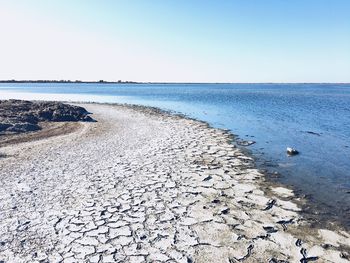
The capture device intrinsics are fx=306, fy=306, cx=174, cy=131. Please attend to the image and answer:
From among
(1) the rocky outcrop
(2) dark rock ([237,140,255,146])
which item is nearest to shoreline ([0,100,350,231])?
(2) dark rock ([237,140,255,146])

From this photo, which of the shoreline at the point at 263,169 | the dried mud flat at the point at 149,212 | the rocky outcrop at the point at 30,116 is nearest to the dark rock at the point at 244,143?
the shoreline at the point at 263,169

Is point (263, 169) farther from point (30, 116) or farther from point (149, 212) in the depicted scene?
point (30, 116)

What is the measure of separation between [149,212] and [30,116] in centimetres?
1779

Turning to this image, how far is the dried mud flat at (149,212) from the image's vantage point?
17.9 ft

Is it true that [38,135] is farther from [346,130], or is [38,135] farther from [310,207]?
[346,130]

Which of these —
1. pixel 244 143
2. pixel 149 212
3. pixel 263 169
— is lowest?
pixel 244 143

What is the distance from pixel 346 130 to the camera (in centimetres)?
2134

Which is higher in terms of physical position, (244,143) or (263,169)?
(263,169)

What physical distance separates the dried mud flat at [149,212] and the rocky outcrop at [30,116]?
6252mm

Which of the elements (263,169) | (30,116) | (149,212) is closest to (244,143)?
(263,169)

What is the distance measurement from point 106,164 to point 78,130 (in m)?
8.68

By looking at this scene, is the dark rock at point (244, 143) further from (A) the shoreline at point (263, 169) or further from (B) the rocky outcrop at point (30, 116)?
(B) the rocky outcrop at point (30, 116)

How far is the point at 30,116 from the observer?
2166cm

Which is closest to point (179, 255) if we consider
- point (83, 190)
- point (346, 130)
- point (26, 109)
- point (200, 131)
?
point (83, 190)
